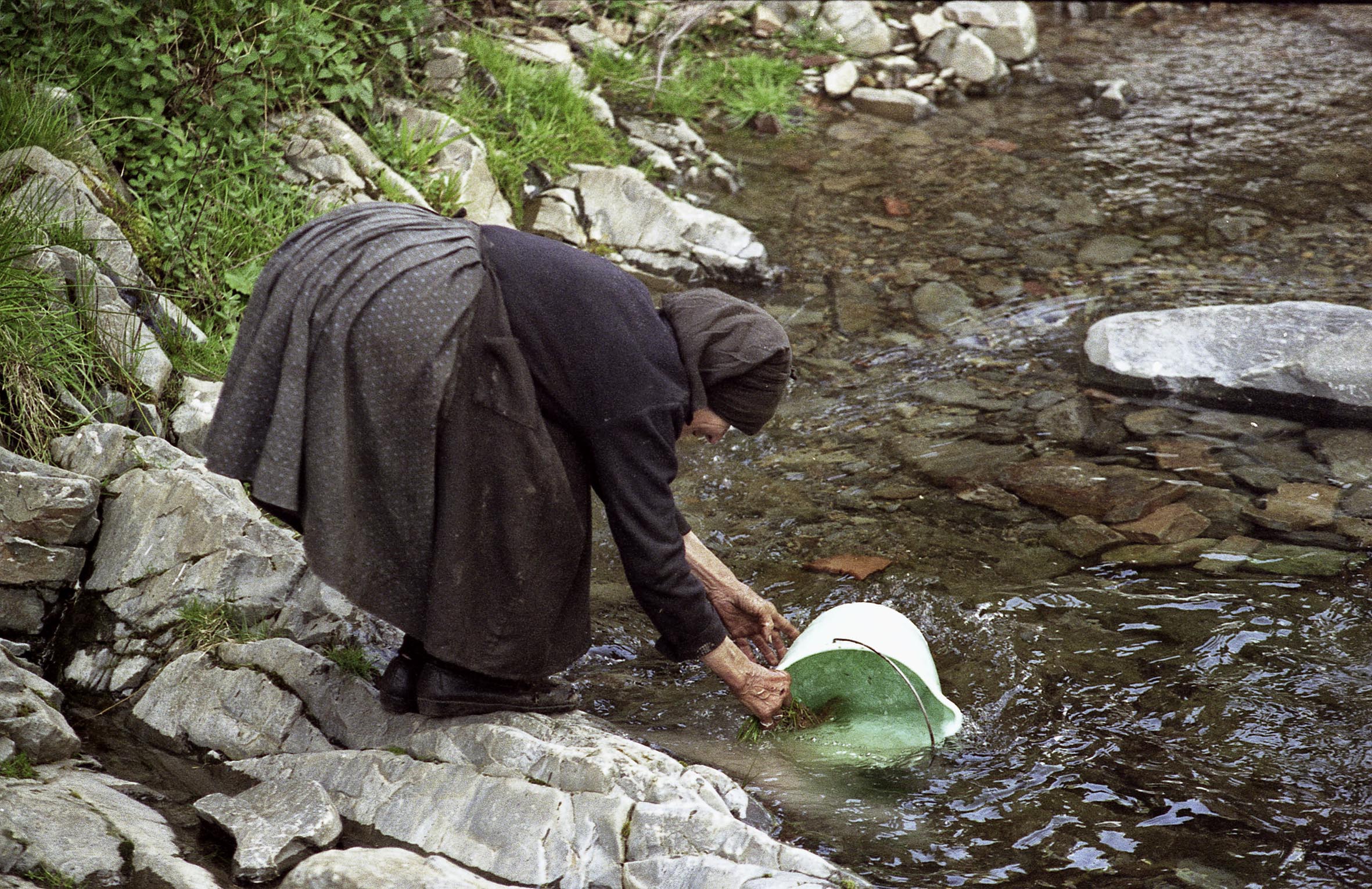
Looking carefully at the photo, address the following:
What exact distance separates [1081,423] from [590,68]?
12.7 ft

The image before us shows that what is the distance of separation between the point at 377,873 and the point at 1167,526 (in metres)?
2.92

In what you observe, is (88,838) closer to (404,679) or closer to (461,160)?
(404,679)

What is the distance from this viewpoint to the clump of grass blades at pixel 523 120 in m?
5.83

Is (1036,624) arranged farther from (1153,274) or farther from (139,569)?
(1153,274)

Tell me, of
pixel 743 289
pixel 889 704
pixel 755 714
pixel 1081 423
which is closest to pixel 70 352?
pixel 755 714

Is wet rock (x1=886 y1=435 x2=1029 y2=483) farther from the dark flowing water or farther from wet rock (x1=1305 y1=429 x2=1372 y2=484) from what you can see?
wet rock (x1=1305 y1=429 x2=1372 y2=484)

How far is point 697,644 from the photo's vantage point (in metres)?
2.60

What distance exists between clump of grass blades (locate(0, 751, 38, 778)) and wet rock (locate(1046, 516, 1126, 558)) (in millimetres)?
3056

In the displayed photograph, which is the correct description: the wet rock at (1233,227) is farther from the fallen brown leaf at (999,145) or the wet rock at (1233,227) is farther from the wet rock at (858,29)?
the wet rock at (858,29)

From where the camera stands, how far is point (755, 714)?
113 inches

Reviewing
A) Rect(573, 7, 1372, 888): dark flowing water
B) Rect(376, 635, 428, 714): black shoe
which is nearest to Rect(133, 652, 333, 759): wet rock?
Rect(376, 635, 428, 714): black shoe

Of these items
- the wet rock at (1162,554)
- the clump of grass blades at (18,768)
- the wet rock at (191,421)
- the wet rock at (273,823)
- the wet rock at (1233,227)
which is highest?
the wet rock at (191,421)

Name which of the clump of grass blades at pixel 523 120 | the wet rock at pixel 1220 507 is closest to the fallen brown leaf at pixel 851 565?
the wet rock at pixel 1220 507

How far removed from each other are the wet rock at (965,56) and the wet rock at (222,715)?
24.0ft
